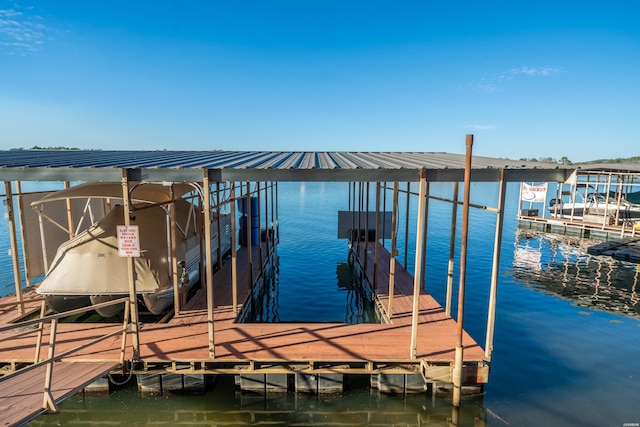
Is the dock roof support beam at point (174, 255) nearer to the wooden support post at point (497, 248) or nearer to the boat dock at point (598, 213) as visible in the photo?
the wooden support post at point (497, 248)

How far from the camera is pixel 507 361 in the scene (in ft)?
30.7

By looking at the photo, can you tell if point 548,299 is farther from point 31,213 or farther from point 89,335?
point 31,213

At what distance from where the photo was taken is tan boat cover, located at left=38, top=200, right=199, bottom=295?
8664mm

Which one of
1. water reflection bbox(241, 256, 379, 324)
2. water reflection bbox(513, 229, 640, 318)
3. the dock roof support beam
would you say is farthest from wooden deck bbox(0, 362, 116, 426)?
water reflection bbox(513, 229, 640, 318)

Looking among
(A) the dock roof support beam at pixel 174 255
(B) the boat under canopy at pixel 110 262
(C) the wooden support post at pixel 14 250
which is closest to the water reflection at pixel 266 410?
(A) the dock roof support beam at pixel 174 255

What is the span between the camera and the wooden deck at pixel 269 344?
7336 millimetres

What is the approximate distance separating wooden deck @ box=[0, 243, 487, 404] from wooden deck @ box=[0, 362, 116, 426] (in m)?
0.41

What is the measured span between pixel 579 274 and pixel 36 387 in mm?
21363

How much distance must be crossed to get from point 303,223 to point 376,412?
26743 mm

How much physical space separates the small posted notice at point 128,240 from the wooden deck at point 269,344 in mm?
2282

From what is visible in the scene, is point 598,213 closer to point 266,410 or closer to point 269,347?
point 269,347

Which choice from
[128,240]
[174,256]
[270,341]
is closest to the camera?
[128,240]

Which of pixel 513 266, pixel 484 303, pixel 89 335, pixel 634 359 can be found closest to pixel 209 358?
pixel 89 335

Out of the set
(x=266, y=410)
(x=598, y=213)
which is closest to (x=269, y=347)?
(x=266, y=410)
